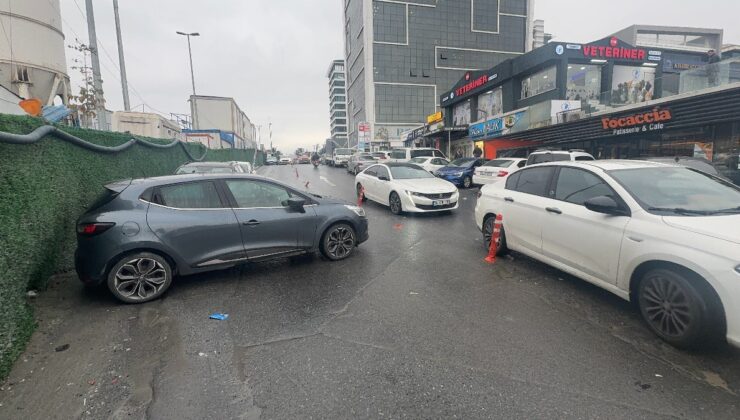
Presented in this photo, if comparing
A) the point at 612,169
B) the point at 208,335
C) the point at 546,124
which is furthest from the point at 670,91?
the point at 208,335

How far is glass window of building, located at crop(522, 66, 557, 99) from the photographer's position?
2538cm

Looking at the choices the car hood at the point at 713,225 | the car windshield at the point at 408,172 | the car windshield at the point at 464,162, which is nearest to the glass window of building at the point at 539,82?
the car windshield at the point at 464,162

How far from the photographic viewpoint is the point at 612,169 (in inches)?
173

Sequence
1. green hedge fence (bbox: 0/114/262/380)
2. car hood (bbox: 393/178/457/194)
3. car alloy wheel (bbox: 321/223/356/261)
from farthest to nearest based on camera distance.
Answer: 1. car hood (bbox: 393/178/457/194)
2. car alloy wheel (bbox: 321/223/356/261)
3. green hedge fence (bbox: 0/114/262/380)

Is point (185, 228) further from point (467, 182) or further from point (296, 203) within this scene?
point (467, 182)

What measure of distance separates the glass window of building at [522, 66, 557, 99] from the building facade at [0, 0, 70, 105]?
31711mm

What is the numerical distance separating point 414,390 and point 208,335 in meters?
2.13

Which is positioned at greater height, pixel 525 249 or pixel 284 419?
pixel 525 249

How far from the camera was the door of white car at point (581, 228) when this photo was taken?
3.87 meters

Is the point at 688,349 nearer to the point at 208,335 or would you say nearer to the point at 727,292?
the point at 727,292

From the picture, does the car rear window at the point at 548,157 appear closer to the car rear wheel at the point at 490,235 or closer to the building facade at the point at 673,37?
the car rear wheel at the point at 490,235

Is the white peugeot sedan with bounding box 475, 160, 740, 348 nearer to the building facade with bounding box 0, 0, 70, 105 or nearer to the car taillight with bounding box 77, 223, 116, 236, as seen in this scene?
the car taillight with bounding box 77, 223, 116, 236

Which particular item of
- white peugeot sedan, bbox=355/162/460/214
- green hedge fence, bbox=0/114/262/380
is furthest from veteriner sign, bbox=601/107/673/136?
green hedge fence, bbox=0/114/262/380

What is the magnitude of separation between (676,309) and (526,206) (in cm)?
233
